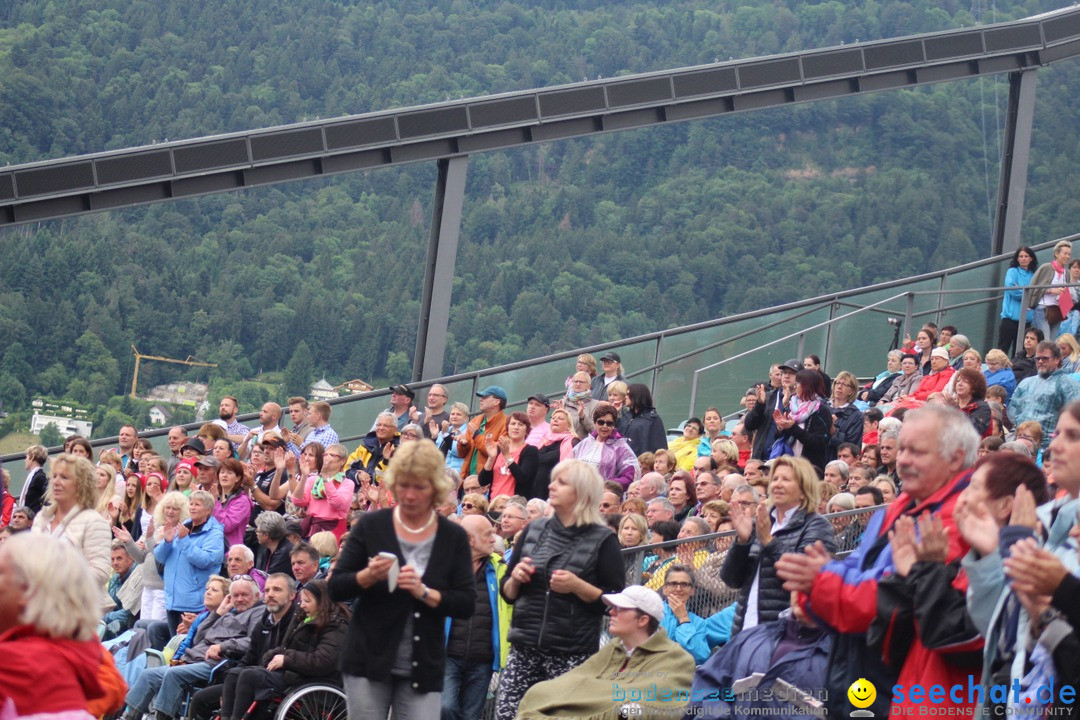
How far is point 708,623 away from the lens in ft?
26.8

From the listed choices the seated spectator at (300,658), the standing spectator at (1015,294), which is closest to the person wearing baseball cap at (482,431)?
the seated spectator at (300,658)

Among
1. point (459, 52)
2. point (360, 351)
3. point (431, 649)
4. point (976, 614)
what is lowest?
point (360, 351)

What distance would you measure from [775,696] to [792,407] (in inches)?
264

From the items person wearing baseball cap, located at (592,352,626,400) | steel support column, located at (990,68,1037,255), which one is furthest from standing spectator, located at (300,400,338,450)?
steel support column, located at (990,68,1037,255)

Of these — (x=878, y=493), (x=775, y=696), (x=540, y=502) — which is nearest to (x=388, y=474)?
(x=775, y=696)

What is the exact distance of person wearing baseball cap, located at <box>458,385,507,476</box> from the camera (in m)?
13.3

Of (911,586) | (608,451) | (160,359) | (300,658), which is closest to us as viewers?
(911,586)

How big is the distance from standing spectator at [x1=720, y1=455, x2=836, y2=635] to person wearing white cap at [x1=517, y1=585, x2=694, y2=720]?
0.53 m

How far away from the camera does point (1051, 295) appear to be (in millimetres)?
17281

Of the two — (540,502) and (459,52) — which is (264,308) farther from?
(540,502)

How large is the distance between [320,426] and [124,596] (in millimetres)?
3322

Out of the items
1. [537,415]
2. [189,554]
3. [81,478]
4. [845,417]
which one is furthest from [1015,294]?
[81,478]

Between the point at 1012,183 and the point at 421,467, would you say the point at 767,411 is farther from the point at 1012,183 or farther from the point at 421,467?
the point at 1012,183

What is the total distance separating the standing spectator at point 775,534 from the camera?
6.62 meters
